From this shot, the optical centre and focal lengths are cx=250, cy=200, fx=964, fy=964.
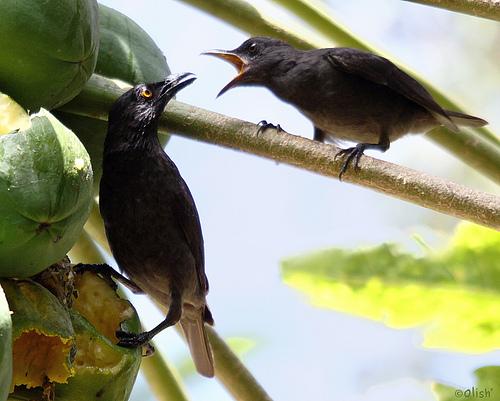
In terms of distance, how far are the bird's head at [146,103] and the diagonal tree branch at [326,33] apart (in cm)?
30

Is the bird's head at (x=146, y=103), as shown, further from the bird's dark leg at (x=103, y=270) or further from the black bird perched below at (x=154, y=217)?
the bird's dark leg at (x=103, y=270)

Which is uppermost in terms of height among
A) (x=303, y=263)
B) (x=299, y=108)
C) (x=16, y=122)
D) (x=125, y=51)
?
(x=16, y=122)

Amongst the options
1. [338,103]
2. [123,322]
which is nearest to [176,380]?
[123,322]

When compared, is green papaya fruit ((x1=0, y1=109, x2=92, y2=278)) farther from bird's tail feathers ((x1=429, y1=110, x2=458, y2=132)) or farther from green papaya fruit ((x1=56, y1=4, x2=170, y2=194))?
bird's tail feathers ((x1=429, y1=110, x2=458, y2=132))

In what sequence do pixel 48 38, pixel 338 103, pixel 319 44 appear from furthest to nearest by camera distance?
1. pixel 338 103
2. pixel 319 44
3. pixel 48 38

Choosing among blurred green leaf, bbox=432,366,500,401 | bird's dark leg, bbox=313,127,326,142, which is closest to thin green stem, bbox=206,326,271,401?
blurred green leaf, bbox=432,366,500,401

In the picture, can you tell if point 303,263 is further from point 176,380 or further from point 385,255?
point 176,380

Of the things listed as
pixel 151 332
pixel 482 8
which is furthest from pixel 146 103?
pixel 482 8

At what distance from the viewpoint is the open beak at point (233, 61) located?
4052 millimetres

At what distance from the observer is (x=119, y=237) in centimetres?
276

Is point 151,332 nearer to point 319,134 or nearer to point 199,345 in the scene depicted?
point 199,345

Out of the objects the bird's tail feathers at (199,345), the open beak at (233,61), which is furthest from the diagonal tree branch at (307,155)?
the open beak at (233,61)

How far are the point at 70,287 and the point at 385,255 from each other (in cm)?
86

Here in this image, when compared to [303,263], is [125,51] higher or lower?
higher
